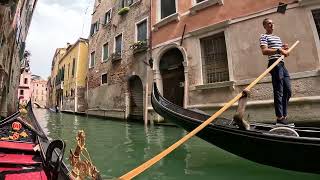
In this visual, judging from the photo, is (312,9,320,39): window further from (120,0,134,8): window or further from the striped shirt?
(120,0,134,8): window

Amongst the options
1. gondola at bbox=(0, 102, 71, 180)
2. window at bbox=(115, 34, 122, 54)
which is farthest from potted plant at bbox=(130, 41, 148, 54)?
gondola at bbox=(0, 102, 71, 180)

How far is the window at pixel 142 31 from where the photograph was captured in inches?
415

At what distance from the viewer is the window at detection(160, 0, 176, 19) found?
29.9 ft

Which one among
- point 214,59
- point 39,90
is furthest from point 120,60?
point 39,90

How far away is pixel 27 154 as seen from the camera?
9.53 feet

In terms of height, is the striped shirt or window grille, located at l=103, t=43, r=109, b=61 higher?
window grille, located at l=103, t=43, r=109, b=61

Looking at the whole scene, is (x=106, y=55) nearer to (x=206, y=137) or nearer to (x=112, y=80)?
(x=112, y=80)

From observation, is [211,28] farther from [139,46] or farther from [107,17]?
[107,17]

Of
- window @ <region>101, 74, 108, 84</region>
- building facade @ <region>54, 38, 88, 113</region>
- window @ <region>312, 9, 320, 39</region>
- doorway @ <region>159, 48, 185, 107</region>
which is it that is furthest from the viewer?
building facade @ <region>54, 38, 88, 113</region>

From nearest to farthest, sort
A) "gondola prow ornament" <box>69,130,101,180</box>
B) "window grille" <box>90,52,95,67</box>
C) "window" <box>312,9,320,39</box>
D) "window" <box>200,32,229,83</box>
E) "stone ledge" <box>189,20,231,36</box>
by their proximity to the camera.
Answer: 1. "gondola prow ornament" <box>69,130,101,180</box>
2. "window" <box>312,9,320,39</box>
3. "stone ledge" <box>189,20,231,36</box>
4. "window" <box>200,32,229,83</box>
5. "window grille" <box>90,52,95,67</box>

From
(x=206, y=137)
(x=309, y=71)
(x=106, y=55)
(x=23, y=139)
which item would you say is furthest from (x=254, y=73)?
(x=106, y=55)

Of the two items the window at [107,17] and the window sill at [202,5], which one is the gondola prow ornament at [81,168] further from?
the window at [107,17]

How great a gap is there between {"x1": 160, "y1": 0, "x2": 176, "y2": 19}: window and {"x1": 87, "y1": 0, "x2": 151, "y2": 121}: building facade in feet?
2.77

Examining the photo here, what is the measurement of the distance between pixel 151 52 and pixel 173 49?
40.3 inches
